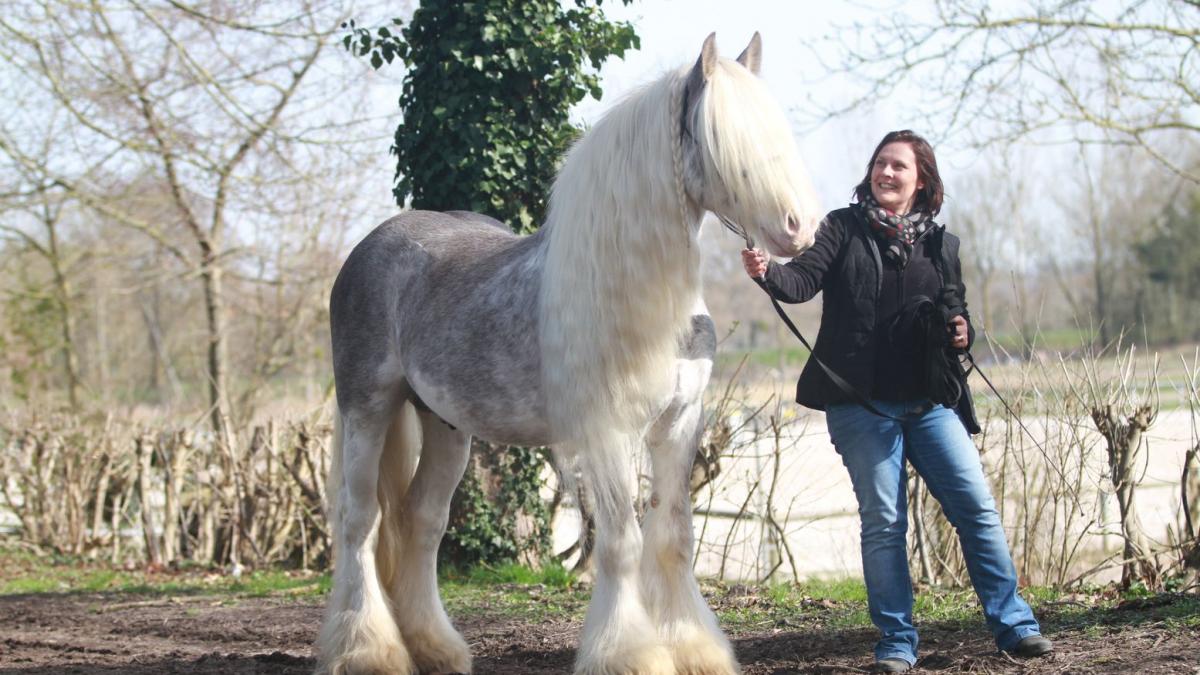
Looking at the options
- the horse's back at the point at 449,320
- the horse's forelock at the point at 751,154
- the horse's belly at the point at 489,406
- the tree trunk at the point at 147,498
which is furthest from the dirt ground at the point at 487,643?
the tree trunk at the point at 147,498

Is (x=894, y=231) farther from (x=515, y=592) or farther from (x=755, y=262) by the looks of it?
(x=515, y=592)

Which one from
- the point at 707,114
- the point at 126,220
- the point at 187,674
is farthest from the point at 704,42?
the point at 126,220

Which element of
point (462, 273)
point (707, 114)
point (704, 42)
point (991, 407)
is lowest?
point (991, 407)

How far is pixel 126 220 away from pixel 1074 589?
A: 11021 millimetres

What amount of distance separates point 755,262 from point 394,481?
1.97 metres

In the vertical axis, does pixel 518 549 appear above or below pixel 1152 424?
below

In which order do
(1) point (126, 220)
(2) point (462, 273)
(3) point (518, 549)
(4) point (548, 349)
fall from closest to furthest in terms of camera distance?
(4) point (548, 349) < (2) point (462, 273) < (3) point (518, 549) < (1) point (126, 220)

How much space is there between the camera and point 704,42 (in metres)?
3.29

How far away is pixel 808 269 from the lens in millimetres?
3678

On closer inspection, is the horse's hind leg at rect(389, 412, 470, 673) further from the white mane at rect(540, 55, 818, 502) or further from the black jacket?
the black jacket

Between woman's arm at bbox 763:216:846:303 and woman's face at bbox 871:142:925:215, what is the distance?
19 cm

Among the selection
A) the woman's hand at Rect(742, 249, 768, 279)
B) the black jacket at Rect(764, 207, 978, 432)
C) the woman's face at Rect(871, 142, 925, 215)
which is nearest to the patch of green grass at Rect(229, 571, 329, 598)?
the black jacket at Rect(764, 207, 978, 432)

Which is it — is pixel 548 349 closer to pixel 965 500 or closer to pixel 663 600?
pixel 663 600

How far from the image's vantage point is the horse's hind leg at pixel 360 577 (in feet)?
13.6
